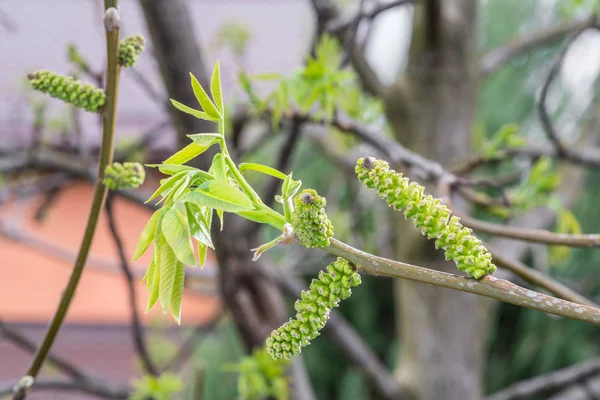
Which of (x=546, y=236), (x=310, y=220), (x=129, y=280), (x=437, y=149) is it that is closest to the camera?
(x=310, y=220)

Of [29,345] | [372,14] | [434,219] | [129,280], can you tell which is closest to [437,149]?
[372,14]

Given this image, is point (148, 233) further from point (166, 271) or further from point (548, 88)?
point (548, 88)

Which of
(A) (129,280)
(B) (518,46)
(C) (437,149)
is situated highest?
(B) (518,46)

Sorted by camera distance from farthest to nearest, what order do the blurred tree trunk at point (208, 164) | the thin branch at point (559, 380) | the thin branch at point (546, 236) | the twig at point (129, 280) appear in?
the thin branch at point (559, 380)
the blurred tree trunk at point (208, 164)
the twig at point (129, 280)
the thin branch at point (546, 236)

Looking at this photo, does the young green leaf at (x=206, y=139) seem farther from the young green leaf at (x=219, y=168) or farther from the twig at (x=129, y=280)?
the twig at (x=129, y=280)

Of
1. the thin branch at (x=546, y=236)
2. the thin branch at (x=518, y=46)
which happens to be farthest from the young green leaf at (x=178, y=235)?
the thin branch at (x=518, y=46)

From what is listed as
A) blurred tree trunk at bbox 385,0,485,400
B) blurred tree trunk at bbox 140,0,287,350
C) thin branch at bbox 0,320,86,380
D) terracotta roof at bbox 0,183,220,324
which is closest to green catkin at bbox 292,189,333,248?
blurred tree trunk at bbox 140,0,287,350
